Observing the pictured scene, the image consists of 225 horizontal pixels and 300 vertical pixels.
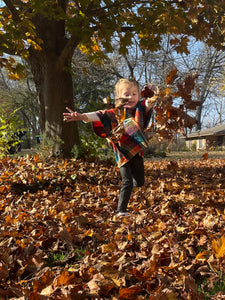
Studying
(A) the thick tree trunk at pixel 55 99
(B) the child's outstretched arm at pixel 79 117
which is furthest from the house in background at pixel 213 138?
(B) the child's outstretched arm at pixel 79 117

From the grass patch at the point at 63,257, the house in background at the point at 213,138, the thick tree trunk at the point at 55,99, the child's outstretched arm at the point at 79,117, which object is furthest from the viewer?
the house in background at the point at 213,138

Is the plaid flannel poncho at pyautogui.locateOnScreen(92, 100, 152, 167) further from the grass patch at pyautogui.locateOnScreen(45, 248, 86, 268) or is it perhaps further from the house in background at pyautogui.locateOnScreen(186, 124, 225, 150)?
the house in background at pyautogui.locateOnScreen(186, 124, 225, 150)

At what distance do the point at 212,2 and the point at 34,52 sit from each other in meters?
4.35

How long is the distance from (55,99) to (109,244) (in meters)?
4.78

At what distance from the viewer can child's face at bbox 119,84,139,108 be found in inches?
126

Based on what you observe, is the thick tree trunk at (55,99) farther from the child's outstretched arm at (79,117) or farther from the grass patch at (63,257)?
the grass patch at (63,257)

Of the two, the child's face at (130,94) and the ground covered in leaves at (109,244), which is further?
the child's face at (130,94)

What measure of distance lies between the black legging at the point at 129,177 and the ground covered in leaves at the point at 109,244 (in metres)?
0.22

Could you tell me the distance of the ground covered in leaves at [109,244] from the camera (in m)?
1.56

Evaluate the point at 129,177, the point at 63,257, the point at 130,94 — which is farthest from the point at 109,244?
the point at 130,94

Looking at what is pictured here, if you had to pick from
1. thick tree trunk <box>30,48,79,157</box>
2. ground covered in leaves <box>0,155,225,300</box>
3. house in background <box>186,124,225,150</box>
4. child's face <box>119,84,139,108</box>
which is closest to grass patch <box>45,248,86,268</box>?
ground covered in leaves <box>0,155,225,300</box>

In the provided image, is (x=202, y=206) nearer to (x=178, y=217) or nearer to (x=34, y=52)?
(x=178, y=217)

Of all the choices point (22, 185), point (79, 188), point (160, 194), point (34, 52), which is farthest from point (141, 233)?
point (34, 52)

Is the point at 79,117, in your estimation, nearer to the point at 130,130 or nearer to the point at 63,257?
the point at 130,130
